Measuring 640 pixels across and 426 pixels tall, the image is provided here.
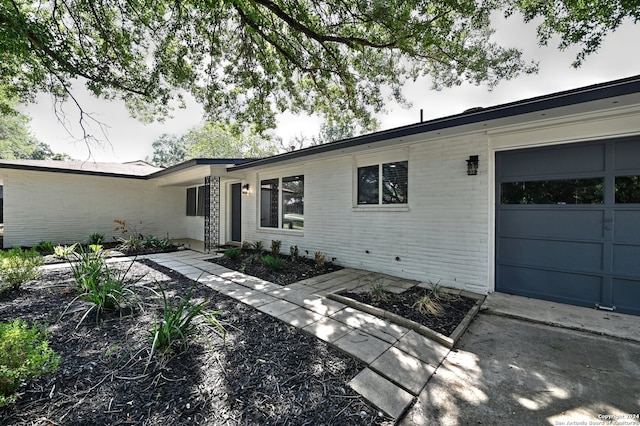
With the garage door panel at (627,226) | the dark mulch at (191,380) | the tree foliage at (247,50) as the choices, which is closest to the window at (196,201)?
the tree foliage at (247,50)

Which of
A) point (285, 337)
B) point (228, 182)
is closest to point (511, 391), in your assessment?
point (285, 337)

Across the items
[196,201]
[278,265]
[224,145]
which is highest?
[224,145]

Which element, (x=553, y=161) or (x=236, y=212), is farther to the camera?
(x=236, y=212)

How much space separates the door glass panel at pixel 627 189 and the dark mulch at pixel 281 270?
468 centimetres

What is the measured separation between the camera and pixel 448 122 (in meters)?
3.91

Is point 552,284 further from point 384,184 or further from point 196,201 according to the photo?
point 196,201

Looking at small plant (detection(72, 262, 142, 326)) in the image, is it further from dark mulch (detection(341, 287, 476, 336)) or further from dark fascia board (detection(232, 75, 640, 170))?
dark fascia board (detection(232, 75, 640, 170))

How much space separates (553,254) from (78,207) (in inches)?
535

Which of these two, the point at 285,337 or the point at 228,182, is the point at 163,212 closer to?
the point at 228,182

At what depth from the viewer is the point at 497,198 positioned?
4344mm

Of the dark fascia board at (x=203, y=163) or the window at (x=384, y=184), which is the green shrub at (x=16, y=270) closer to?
the dark fascia board at (x=203, y=163)

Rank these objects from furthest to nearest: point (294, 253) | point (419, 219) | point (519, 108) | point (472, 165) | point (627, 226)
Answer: point (294, 253), point (419, 219), point (472, 165), point (627, 226), point (519, 108)

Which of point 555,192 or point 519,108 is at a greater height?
point 519,108

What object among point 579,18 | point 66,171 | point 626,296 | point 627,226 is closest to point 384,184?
point 627,226
